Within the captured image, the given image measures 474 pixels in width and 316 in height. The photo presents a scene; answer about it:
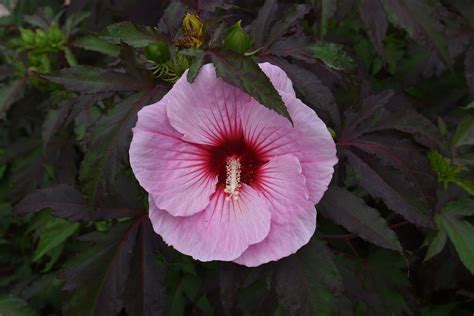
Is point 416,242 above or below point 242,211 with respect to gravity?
below

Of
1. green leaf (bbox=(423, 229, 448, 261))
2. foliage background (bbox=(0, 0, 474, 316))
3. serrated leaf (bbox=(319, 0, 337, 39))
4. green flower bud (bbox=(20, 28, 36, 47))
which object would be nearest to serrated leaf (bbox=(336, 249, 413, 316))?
foliage background (bbox=(0, 0, 474, 316))

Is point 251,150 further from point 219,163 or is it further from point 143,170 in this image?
point 143,170

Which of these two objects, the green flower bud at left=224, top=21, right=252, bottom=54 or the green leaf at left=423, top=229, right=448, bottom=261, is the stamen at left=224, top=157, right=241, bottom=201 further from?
the green leaf at left=423, top=229, right=448, bottom=261

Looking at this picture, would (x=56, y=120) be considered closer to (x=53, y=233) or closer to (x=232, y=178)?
(x=53, y=233)

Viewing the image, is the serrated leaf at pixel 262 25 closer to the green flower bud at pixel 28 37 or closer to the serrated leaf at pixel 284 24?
the serrated leaf at pixel 284 24

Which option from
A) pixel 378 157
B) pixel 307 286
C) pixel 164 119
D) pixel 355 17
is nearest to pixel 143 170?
pixel 164 119

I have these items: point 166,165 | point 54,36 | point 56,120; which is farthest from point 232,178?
point 54,36

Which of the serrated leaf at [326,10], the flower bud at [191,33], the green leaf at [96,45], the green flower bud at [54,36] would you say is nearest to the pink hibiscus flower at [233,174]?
the flower bud at [191,33]
